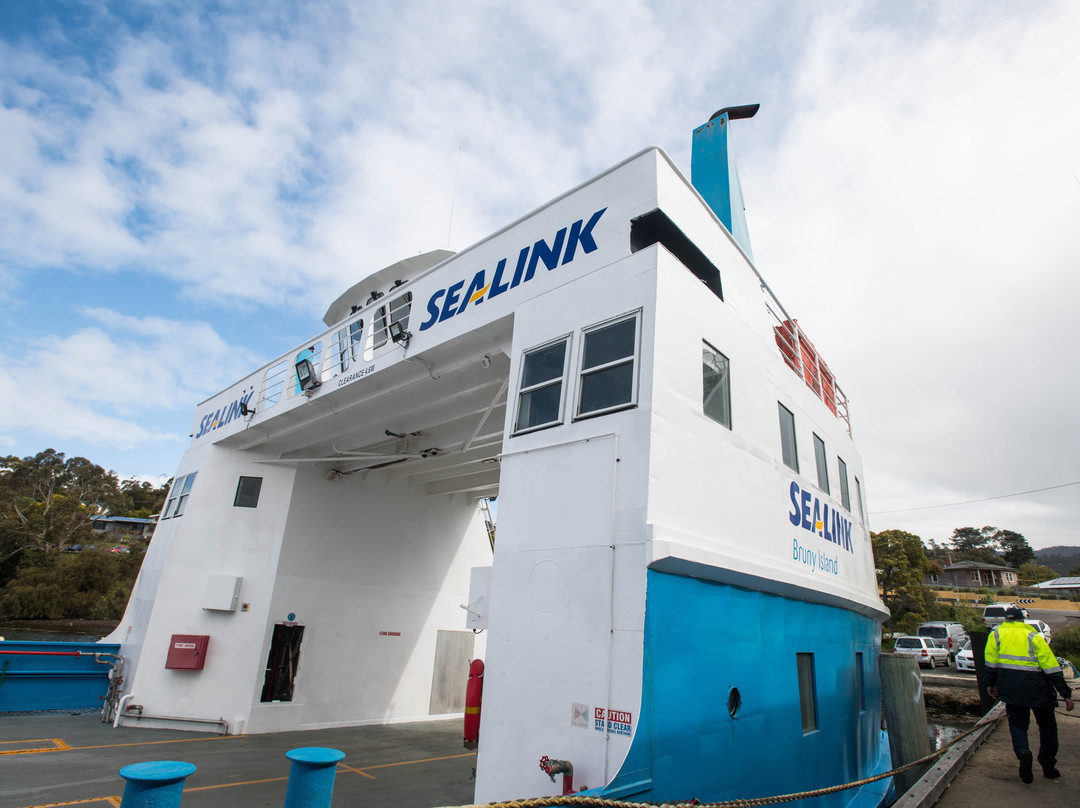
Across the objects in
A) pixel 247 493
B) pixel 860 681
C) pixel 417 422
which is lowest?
pixel 860 681

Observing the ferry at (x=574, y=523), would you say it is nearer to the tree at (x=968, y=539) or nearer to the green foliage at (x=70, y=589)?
the green foliage at (x=70, y=589)

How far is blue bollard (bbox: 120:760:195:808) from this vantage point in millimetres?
2221

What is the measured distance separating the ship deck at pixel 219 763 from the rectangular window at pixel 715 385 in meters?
3.92

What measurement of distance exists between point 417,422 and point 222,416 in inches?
230

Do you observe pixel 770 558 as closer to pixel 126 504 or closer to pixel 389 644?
pixel 389 644

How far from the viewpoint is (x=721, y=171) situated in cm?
1127

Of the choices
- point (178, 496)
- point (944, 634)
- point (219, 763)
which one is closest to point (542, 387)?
point (219, 763)

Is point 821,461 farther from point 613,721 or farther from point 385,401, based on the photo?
point 385,401

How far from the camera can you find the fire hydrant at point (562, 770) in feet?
15.1

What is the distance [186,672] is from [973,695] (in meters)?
21.1

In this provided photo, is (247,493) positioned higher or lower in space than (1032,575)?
lower

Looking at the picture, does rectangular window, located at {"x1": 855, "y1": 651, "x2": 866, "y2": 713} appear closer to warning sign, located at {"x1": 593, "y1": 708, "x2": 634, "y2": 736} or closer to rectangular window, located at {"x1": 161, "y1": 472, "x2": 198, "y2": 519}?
warning sign, located at {"x1": 593, "y1": 708, "x2": 634, "y2": 736}

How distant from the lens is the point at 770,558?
6801 millimetres

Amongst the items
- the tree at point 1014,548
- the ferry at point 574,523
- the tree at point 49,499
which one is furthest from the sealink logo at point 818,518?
the tree at point 1014,548
